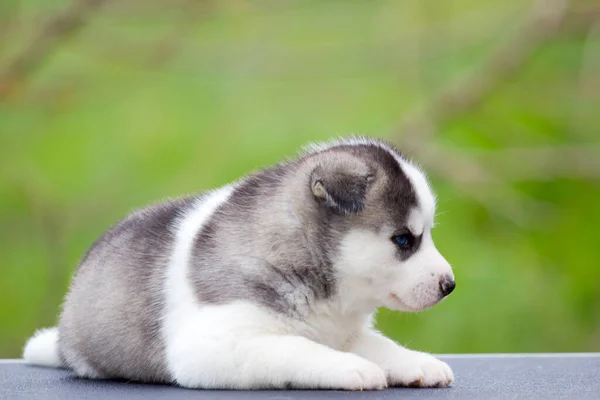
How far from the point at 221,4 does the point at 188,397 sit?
3.38m

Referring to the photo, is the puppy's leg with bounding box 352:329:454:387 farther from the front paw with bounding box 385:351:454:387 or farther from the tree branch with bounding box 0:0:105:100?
the tree branch with bounding box 0:0:105:100

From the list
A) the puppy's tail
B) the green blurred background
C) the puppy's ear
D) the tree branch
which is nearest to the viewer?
the puppy's ear

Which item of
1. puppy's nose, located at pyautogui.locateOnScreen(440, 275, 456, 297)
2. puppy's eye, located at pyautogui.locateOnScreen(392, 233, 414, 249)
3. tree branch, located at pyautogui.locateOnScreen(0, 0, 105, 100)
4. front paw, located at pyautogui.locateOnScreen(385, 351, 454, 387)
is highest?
tree branch, located at pyautogui.locateOnScreen(0, 0, 105, 100)

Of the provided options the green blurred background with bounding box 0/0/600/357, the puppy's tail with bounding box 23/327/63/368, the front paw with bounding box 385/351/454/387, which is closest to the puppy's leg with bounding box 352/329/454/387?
the front paw with bounding box 385/351/454/387

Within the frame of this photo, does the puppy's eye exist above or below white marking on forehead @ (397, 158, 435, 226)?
below

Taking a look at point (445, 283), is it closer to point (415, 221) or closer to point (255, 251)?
point (415, 221)

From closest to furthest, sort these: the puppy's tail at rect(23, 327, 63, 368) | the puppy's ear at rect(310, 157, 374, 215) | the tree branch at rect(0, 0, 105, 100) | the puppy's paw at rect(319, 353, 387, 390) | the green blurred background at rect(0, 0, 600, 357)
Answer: the puppy's paw at rect(319, 353, 387, 390), the puppy's ear at rect(310, 157, 374, 215), the puppy's tail at rect(23, 327, 63, 368), the tree branch at rect(0, 0, 105, 100), the green blurred background at rect(0, 0, 600, 357)

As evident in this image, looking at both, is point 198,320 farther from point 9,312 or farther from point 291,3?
point 291,3

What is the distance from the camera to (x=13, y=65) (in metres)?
4.47

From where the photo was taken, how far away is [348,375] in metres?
1.72

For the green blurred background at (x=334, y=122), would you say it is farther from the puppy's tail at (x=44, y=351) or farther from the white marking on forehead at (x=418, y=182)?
the white marking on forehead at (x=418, y=182)

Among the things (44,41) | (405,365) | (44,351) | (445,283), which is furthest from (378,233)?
(44,41)

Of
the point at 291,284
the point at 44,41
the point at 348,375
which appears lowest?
the point at 348,375

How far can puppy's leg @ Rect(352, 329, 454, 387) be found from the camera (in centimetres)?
191
